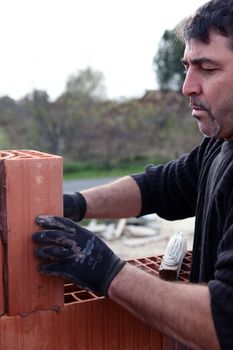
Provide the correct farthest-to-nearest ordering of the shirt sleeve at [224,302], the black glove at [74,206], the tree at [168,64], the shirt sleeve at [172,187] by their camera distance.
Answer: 1. the tree at [168,64]
2. the shirt sleeve at [172,187]
3. the black glove at [74,206]
4. the shirt sleeve at [224,302]

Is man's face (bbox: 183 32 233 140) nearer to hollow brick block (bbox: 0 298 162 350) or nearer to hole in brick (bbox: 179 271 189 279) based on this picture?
hole in brick (bbox: 179 271 189 279)

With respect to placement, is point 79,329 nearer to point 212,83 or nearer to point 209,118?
point 209,118

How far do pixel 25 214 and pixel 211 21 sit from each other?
106 centimetres

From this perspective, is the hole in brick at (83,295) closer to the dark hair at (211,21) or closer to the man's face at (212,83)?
the man's face at (212,83)

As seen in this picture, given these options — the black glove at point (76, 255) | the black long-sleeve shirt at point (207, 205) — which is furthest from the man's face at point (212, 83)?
the black glove at point (76, 255)

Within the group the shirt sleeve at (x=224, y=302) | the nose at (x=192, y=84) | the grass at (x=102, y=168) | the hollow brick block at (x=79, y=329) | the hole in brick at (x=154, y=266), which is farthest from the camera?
the grass at (x=102, y=168)

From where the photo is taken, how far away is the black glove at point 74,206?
2.31 meters

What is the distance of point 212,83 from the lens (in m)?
1.75

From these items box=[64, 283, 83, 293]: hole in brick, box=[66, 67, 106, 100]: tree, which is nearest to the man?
box=[64, 283, 83, 293]: hole in brick

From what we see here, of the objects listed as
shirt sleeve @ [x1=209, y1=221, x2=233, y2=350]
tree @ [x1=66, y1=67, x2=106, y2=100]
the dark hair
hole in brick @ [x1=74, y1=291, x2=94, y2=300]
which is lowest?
hole in brick @ [x1=74, y1=291, x2=94, y2=300]

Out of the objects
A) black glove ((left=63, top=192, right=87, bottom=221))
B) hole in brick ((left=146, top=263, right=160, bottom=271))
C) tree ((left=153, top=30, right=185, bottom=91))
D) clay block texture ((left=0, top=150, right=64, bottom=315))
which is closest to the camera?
clay block texture ((left=0, top=150, right=64, bottom=315))

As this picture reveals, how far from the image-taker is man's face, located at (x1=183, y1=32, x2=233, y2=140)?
66.9 inches

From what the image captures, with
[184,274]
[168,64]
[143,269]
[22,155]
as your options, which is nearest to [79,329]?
[143,269]

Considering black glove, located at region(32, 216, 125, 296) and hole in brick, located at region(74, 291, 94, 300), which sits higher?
black glove, located at region(32, 216, 125, 296)
